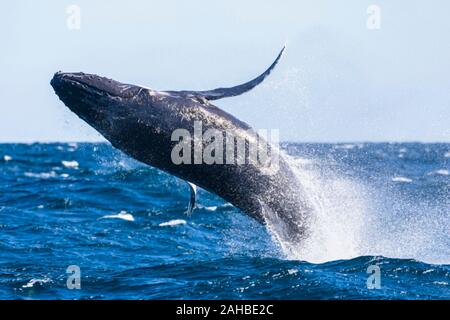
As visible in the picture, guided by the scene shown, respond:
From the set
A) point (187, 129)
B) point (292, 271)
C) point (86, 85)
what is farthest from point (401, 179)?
point (86, 85)

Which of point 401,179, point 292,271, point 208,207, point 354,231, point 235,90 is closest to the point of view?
point 235,90

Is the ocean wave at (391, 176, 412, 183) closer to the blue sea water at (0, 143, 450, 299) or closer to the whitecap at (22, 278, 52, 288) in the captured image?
the blue sea water at (0, 143, 450, 299)

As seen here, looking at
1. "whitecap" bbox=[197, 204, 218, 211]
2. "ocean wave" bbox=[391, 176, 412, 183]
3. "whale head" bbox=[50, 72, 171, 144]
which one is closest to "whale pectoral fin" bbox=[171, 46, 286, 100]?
"whale head" bbox=[50, 72, 171, 144]

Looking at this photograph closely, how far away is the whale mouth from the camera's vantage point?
1158 cm

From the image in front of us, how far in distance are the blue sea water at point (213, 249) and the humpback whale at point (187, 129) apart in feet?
2.26

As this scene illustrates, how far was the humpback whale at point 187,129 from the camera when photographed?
38.8 feet

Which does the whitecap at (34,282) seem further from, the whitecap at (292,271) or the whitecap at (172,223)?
the whitecap at (172,223)

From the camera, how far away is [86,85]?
1168 centimetres

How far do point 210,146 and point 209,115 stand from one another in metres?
0.55

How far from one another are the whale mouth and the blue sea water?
3.27 m

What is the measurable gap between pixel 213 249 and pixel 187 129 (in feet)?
16.9

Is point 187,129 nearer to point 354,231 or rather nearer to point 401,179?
point 354,231
